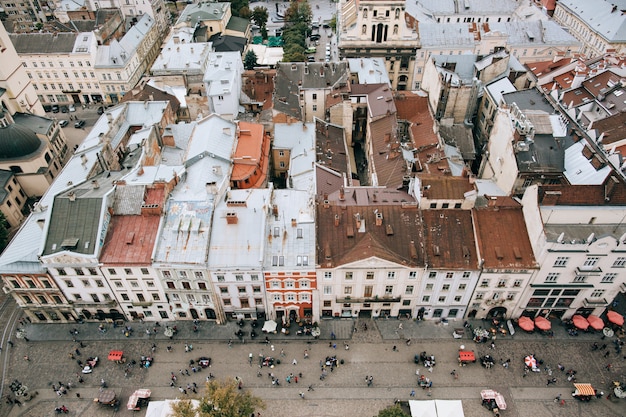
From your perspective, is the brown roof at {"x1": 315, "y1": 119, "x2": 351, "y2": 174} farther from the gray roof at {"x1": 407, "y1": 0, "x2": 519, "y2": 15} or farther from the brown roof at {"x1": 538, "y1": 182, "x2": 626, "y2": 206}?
the gray roof at {"x1": 407, "y1": 0, "x2": 519, "y2": 15}

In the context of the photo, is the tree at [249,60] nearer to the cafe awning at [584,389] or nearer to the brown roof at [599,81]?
the brown roof at [599,81]

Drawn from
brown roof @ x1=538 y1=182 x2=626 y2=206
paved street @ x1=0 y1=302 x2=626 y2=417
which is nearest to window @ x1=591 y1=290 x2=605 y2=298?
paved street @ x1=0 y1=302 x2=626 y2=417

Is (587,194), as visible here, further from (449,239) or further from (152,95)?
(152,95)

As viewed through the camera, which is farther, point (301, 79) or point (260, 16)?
point (260, 16)

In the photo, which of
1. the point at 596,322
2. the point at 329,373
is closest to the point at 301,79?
the point at 329,373

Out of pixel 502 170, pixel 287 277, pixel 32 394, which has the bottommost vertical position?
pixel 32 394

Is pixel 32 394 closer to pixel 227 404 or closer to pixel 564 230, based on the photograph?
pixel 227 404

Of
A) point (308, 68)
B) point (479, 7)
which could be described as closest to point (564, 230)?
point (308, 68)
